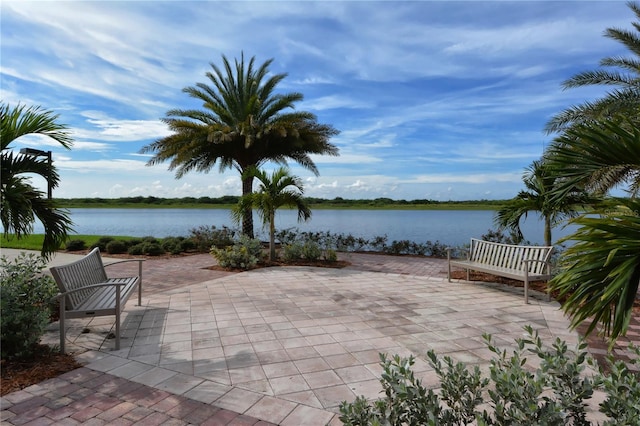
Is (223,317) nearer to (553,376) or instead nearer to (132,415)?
(132,415)

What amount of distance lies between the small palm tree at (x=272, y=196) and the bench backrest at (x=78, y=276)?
4930 mm

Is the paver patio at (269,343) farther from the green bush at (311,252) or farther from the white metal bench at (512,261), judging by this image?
the green bush at (311,252)

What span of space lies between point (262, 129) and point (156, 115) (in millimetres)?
4012

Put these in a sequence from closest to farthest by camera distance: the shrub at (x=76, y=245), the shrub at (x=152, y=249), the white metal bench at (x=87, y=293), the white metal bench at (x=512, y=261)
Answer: the white metal bench at (x=87, y=293)
the white metal bench at (x=512, y=261)
the shrub at (x=152, y=249)
the shrub at (x=76, y=245)

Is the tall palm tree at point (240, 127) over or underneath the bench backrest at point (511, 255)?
over

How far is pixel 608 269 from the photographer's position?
2.31 m

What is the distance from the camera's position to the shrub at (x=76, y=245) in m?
12.6

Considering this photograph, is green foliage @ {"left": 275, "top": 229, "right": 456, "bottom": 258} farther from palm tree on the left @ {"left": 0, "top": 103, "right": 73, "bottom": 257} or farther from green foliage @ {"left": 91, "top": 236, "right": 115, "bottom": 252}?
palm tree on the left @ {"left": 0, "top": 103, "right": 73, "bottom": 257}

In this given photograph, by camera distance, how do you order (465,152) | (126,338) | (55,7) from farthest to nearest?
(465,152) → (55,7) → (126,338)

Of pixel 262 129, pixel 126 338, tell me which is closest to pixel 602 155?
pixel 126 338

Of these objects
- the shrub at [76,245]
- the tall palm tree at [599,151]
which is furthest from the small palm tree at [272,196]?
the tall palm tree at [599,151]

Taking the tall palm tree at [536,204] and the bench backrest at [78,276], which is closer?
the bench backrest at [78,276]

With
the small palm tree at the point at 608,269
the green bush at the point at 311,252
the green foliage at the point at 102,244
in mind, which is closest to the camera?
the small palm tree at the point at 608,269

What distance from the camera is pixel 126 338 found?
13.4 ft
